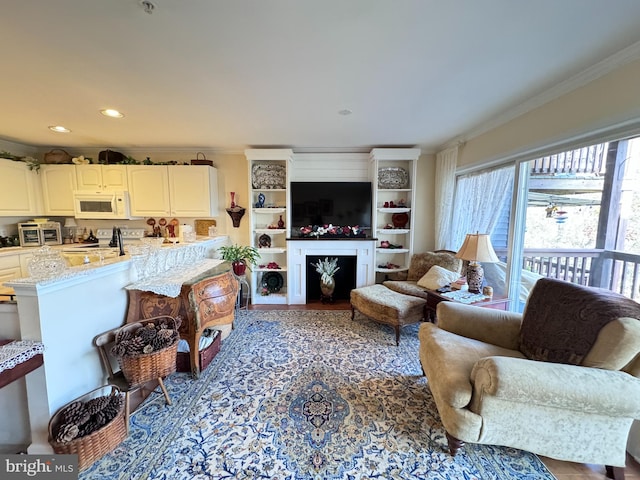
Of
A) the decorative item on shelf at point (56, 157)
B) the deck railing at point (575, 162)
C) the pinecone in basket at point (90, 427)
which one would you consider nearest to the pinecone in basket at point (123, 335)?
the pinecone in basket at point (90, 427)

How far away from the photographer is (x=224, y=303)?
7.67 ft

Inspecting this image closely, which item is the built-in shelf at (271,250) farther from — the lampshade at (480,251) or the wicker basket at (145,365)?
the lampshade at (480,251)

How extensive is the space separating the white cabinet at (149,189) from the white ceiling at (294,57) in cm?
101

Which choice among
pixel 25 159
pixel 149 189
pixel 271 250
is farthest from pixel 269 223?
pixel 25 159

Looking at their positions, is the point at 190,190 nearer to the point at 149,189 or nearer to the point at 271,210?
the point at 149,189

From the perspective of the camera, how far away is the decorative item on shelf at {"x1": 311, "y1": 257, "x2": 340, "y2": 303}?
12.3ft

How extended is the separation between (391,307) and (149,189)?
367 centimetres

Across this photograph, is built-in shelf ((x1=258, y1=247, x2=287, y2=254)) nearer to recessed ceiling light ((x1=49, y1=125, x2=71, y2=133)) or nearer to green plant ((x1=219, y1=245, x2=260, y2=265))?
green plant ((x1=219, y1=245, x2=260, y2=265))

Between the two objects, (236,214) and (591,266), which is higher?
(236,214)

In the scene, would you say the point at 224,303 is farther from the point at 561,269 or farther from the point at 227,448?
the point at 561,269

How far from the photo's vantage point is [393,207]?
12.8 feet

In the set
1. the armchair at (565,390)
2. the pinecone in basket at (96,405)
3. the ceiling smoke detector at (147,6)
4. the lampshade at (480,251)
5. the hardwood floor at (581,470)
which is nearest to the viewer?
the ceiling smoke detector at (147,6)

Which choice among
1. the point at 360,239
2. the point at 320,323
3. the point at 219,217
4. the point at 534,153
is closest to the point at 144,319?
the point at 320,323

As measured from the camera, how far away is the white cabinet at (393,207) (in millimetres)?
3727
